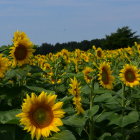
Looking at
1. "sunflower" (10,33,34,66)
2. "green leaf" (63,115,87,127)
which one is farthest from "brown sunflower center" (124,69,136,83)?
"green leaf" (63,115,87,127)

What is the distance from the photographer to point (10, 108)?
9.06 ft

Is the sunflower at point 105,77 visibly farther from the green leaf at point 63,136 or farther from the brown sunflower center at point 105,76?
the green leaf at point 63,136

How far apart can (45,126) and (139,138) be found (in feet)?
5.58

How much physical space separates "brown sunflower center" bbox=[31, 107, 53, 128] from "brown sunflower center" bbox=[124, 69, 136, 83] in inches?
70.2

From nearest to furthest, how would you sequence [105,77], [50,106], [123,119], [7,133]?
1. [50,106]
2. [7,133]
3. [123,119]
4. [105,77]

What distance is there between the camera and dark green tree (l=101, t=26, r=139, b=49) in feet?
93.8

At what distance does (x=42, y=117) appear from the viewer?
7.64 feet

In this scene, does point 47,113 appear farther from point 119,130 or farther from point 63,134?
point 119,130

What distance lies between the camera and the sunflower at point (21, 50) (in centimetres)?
315

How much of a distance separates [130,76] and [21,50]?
1231 mm

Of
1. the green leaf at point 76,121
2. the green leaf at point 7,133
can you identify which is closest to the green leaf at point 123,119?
the green leaf at point 76,121

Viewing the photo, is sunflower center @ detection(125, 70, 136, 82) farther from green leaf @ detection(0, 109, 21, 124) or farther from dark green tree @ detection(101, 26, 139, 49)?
dark green tree @ detection(101, 26, 139, 49)

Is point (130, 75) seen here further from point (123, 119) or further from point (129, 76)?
point (123, 119)

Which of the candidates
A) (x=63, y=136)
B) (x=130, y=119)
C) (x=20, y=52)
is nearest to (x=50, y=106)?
(x=63, y=136)
